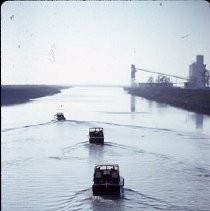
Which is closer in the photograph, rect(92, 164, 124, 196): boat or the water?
the water

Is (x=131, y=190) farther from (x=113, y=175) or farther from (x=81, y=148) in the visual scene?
(x=81, y=148)

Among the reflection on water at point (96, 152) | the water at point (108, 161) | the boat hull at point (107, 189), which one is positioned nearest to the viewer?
the water at point (108, 161)

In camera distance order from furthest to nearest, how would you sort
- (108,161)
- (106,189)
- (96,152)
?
(96,152) < (108,161) < (106,189)

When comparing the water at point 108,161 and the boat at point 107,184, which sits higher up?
the boat at point 107,184

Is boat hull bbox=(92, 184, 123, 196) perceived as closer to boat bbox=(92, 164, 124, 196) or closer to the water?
boat bbox=(92, 164, 124, 196)

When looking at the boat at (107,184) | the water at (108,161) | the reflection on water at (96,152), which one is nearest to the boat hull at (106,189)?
the boat at (107,184)

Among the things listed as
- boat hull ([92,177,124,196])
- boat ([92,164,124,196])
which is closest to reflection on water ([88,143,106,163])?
boat ([92,164,124,196])

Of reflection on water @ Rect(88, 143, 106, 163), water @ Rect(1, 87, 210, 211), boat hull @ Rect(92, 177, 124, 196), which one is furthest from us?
reflection on water @ Rect(88, 143, 106, 163)

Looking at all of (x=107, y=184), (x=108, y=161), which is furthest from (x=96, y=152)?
(x=107, y=184)

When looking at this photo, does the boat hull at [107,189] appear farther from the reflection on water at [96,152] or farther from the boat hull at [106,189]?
the reflection on water at [96,152]

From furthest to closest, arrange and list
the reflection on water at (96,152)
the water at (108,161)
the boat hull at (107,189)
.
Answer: the reflection on water at (96,152) < the boat hull at (107,189) < the water at (108,161)

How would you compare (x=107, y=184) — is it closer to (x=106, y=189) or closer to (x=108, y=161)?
(x=106, y=189)
